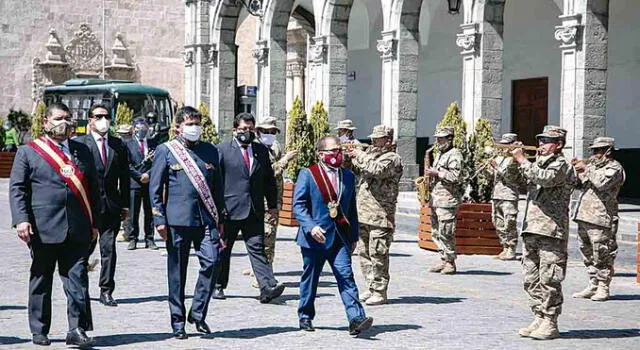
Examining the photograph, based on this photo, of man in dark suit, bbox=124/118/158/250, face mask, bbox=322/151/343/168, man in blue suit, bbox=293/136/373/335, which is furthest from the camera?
man in dark suit, bbox=124/118/158/250

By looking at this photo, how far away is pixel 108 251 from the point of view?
10531 mm

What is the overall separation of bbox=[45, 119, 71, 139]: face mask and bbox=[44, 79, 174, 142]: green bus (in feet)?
83.8

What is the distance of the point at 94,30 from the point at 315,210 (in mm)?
34819

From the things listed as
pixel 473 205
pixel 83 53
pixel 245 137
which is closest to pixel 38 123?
pixel 83 53

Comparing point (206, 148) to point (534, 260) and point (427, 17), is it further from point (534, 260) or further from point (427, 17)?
point (427, 17)

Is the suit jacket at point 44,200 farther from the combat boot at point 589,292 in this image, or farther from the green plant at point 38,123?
the green plant at point 38,123

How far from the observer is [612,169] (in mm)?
11281

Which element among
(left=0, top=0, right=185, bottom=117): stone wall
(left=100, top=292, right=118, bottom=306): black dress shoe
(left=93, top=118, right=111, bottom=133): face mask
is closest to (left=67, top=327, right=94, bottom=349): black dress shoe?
(left=100, top=292, right=118, bottom=306): black dress shoe

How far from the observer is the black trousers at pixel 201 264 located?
8781 millimetres

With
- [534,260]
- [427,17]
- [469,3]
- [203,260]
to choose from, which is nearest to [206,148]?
[203,260]

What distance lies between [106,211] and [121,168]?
458mm

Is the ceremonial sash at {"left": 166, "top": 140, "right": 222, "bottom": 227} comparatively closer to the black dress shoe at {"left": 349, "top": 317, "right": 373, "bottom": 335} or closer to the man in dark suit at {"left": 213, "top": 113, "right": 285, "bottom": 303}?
the black dress shoe at {"left": 349, "top": 317, "right": 373, "bottom": 335}

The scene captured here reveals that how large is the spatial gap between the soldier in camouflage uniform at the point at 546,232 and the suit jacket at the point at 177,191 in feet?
8.16

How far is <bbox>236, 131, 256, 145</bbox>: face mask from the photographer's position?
10.7 m
